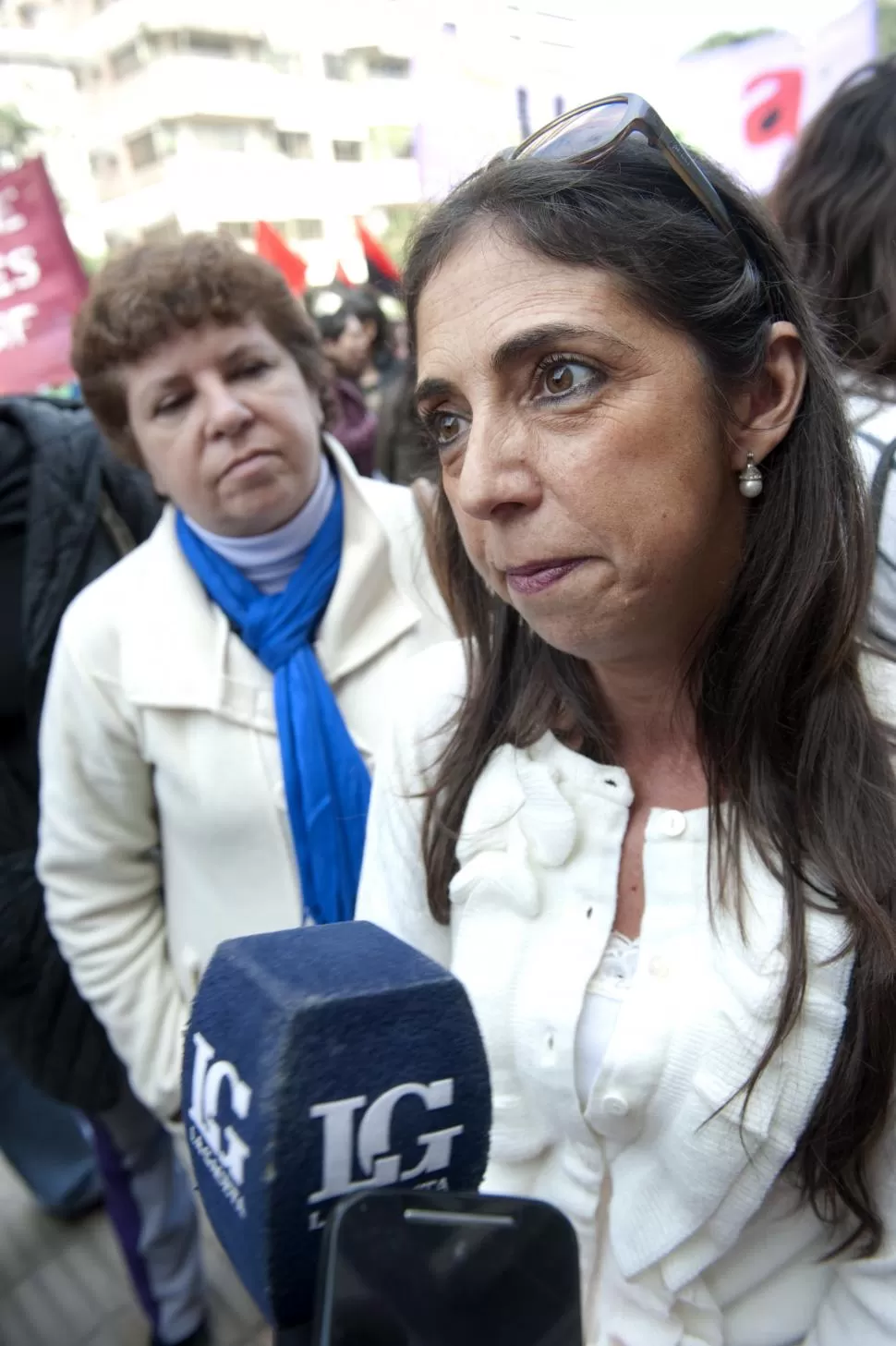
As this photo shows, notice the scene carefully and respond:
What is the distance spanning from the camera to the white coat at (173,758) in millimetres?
1979

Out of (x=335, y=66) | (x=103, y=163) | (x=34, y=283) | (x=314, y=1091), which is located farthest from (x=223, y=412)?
(x=103, y=163)

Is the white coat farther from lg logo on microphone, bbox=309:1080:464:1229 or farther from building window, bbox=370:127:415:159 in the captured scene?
building window, bbox=370:127:415:159

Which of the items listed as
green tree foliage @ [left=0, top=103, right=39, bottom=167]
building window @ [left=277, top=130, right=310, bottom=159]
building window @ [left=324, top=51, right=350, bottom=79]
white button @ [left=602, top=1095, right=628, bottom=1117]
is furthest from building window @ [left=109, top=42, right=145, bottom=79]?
white button @ [left=602, top=1095, right=628, bottom=1117]

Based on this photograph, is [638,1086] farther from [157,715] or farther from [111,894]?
[111,894]

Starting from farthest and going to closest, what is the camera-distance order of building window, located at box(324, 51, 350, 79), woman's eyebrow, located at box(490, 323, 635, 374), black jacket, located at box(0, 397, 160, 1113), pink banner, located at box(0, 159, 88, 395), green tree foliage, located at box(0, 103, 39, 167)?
building window, located at box(324, 51, 350, 79)
green tree foliage, located at box(0, 103, 39, 167)
pink banner, located at box(0, 159, 88, 395)
black jacket, located at box(0, 397, 160, 1113)
woman's eyebrow, located at box(490, 323, 635, 374)

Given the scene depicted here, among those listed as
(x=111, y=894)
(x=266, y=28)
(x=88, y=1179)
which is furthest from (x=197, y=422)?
(x=266, y=28)

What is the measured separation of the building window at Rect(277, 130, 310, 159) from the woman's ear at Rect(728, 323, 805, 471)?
124 feet

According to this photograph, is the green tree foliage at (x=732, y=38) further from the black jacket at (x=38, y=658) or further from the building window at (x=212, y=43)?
the building window at (x=212, y=43)

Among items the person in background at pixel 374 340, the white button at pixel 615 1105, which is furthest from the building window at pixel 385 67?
the white button at pixel 615 1105

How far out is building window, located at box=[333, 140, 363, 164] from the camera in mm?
35469

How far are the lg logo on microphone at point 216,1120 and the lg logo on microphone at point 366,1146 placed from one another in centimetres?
6

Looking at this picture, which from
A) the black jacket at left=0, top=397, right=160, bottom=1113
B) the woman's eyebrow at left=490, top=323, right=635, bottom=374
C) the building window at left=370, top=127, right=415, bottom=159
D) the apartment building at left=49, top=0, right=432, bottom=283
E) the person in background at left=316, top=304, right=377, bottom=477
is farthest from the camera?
the building window at left=370, top=127, right=415, bottom=159

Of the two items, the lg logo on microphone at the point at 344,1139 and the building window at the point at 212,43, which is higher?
the building window at the point at 212,43

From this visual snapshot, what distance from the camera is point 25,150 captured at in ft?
62.0
